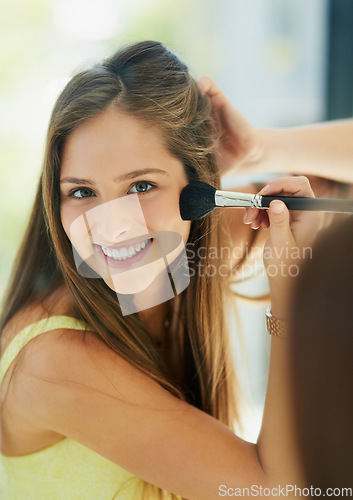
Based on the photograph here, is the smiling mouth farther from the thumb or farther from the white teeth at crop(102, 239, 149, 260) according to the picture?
the thumb

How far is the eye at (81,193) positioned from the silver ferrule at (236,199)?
0.36 feet

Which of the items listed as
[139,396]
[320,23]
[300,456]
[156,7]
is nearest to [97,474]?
[139,396]

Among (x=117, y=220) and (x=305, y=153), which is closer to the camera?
(x=117, y=220)

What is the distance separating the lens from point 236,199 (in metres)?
0.44

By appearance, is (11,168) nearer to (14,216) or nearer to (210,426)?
(14,216)

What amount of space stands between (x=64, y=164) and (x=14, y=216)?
0.13 meters

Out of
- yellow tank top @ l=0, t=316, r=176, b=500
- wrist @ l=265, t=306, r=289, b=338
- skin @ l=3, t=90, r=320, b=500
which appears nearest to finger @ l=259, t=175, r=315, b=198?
skin @ l=3, t=90, r=320, b=500

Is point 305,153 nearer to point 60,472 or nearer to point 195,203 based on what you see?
point 195,203

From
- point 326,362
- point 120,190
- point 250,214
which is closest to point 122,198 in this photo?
point 120,190

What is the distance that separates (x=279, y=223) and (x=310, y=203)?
0.03 meters

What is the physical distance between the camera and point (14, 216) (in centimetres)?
54

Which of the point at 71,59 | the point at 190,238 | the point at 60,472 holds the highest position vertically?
the point at 71,59

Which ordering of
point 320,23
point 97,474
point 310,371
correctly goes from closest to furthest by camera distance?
point 310,371 → point 97,474 → point 320,23

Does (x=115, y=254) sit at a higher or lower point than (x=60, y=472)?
higher
